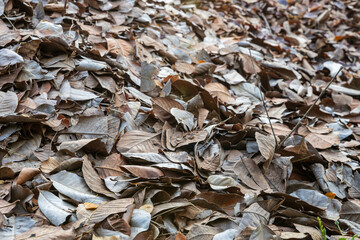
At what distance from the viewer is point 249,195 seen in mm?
1354

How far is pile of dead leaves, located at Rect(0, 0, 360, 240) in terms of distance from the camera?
1.21 metres

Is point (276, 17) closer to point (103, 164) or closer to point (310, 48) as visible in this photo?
point (310, 48)

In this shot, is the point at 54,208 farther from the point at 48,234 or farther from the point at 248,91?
the point at 248,91

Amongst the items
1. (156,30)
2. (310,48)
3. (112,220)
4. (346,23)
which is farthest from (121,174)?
(346,23)

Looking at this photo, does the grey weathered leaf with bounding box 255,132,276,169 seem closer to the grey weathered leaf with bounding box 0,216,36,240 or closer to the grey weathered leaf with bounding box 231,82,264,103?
the grey weathered leaf with bounding box 231,82,264,103

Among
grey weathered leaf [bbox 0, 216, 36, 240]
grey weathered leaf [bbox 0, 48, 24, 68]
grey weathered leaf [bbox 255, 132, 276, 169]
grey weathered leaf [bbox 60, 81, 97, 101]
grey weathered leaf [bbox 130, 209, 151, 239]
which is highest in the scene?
grey weathered leaf [bbox 0, 48, 24, 68]

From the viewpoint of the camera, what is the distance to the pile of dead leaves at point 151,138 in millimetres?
1209

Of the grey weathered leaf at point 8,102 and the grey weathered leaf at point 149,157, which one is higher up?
the grey weathered leaf at point 8,102

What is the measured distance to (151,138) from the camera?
1.53m

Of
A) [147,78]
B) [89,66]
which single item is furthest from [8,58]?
[147,78]

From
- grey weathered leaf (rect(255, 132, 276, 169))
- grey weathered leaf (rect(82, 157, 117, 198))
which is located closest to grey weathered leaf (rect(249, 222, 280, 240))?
grey weathered leaf (rect(255, 132, 276, 169))

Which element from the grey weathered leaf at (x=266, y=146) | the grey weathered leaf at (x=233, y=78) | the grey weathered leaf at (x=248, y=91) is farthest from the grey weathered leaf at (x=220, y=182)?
the grey weathered leaf at (x=233, y=78)

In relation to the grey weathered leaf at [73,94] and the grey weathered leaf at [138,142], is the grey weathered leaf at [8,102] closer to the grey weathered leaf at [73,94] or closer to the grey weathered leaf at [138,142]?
the grey weathered leaf at [73,94]

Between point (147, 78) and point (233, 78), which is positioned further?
point (233, 78)
